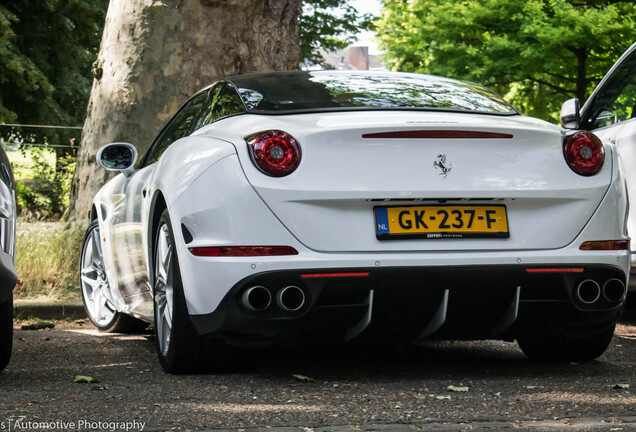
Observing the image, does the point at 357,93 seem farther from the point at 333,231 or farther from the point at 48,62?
the point at 48,62

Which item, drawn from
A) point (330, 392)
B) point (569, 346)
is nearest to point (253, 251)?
point (330, 392)

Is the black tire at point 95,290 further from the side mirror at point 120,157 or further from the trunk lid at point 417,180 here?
the trunk lid at point 417,180

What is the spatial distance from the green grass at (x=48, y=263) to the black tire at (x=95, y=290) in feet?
4.03

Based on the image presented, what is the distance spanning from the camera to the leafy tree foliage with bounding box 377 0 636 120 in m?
27.2

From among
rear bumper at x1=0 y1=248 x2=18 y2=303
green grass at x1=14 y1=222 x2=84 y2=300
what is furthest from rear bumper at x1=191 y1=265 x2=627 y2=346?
green grass at x1=14 y1=222 x2=84 y2=300

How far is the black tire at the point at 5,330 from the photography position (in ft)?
17.0

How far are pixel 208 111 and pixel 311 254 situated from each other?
147 cm

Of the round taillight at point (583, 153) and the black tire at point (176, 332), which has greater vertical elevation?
the round taillight at point (583, 153)

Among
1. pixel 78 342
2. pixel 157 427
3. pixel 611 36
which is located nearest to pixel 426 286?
pixel 157 427

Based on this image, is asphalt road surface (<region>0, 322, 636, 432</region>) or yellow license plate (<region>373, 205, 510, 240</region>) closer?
asphalt road surface (<region>0, 322, 636, 432</region>)

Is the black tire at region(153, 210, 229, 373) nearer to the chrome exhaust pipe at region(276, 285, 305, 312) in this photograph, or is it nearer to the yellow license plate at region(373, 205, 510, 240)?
the chrome exhaust pipe at region(276, 285, 305, 312)

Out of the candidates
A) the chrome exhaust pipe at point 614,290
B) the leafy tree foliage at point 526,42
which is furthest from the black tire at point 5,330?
the leafy tree foliage at point 526,42

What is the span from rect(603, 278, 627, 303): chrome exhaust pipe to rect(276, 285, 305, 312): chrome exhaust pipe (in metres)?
1.41

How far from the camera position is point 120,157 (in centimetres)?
689
